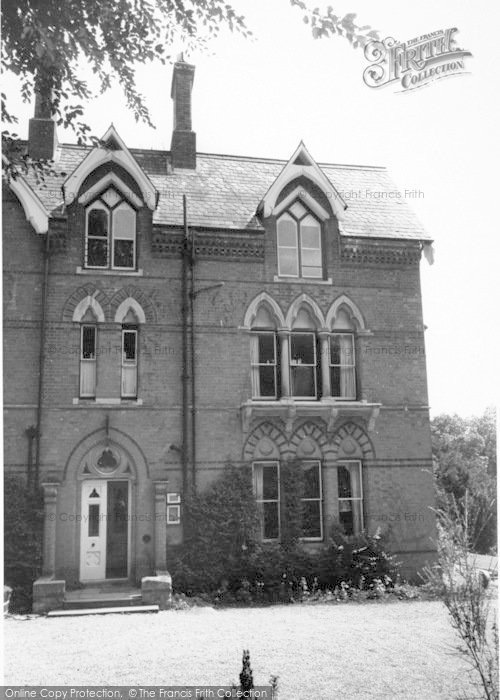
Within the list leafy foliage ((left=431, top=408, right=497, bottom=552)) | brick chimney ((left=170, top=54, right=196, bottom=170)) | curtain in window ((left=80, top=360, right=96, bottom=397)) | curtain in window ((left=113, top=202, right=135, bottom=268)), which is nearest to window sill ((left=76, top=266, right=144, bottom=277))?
curtain in window ((left=113, top=202, right=135, bottom=268))

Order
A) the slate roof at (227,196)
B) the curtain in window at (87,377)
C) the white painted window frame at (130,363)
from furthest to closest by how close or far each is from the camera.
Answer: the slate roof at (227,196) < the white painted window frame at (130,363) < the curtain in window at (87,377)

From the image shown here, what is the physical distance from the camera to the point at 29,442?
8555 millimetres

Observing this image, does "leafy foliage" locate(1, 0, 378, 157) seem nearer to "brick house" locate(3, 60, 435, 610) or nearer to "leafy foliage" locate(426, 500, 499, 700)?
"brick house" locate(3, 60, 435, 610)

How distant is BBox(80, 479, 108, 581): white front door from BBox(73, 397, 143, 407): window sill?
117 cm

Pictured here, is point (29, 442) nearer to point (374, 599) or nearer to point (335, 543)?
point (335, 543)

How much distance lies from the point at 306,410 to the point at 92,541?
397 cm

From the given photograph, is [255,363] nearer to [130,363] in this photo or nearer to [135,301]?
[130,363]

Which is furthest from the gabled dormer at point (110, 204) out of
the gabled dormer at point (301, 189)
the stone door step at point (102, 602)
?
the stone door step at point (102, 602)

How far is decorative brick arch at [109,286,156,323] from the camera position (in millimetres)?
9273

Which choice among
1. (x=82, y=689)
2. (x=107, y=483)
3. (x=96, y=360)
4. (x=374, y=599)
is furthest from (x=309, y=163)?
(x=82, y=689)

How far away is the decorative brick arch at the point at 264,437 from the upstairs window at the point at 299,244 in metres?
2.57

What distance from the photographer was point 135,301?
9.27 meters

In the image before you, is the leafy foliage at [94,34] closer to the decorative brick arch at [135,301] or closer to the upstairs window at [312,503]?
the decorative brick arch at [135,301]

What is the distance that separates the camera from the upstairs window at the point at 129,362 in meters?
9.25
